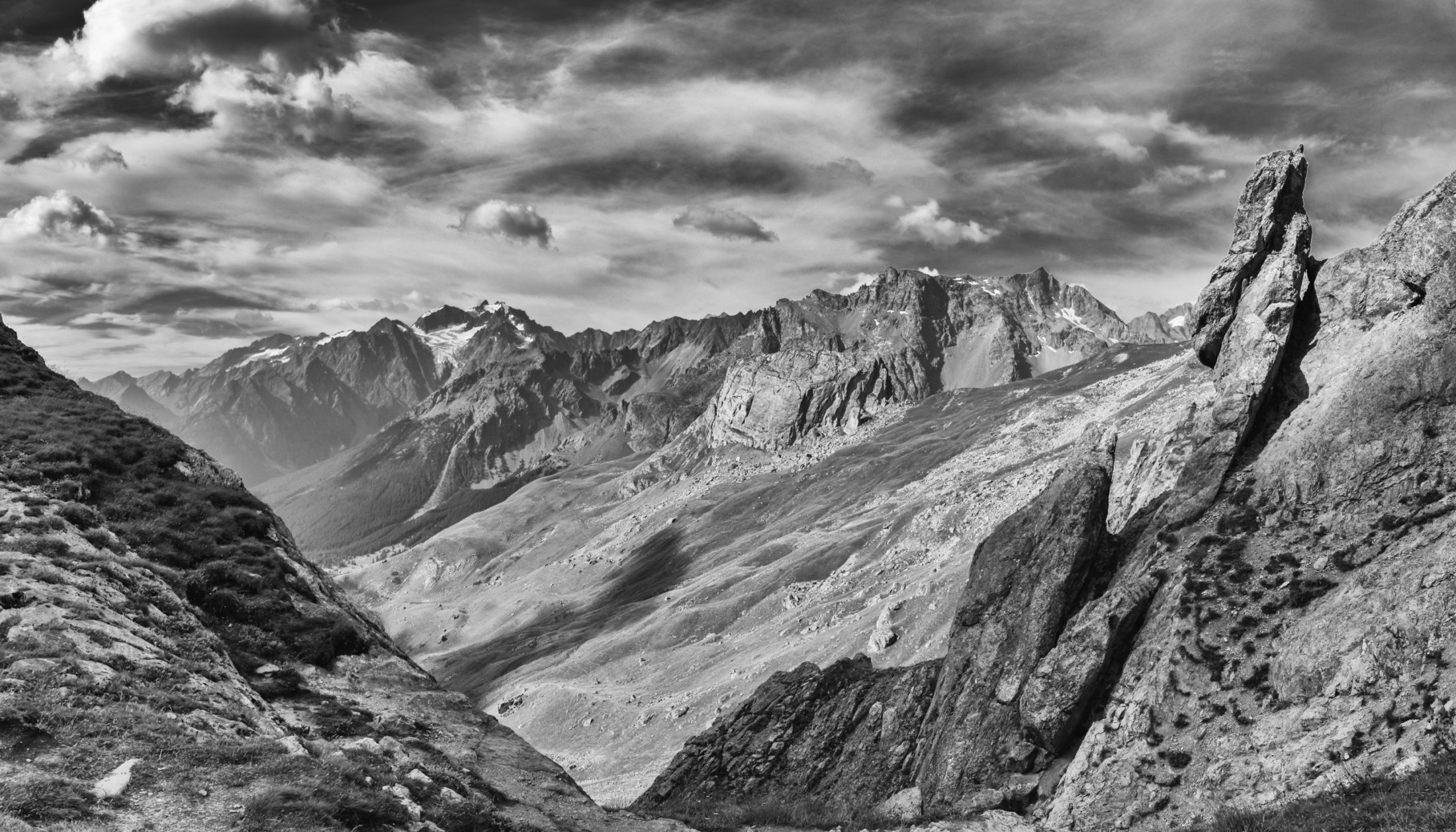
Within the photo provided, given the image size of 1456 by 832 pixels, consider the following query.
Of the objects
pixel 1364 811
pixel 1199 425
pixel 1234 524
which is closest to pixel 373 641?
pixel 1364 811

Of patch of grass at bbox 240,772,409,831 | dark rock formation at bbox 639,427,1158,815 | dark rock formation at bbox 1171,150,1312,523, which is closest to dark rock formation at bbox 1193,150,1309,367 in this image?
dark rock formation at bbox 1171,150,1312,523

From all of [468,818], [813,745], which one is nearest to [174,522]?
[468,818]

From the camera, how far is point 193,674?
18797 mm

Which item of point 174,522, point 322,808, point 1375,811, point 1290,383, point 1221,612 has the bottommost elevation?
point 1375,811

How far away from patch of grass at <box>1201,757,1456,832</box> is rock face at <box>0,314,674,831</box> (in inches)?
683

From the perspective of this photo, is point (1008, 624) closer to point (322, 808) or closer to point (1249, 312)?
point (1249, 312)

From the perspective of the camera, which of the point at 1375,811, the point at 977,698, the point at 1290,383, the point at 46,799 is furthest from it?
the point at 1290,383

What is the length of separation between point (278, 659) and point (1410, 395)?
41.3 m

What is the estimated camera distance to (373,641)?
28.5 meters

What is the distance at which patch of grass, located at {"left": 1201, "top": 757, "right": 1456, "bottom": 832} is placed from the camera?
17172 mm

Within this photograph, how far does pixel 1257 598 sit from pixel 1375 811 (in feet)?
36.3

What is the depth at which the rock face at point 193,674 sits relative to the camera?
1453 cm

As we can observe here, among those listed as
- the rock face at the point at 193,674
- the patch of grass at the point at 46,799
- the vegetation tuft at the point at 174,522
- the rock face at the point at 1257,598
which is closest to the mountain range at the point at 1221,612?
the rock face at the point at 1257,598

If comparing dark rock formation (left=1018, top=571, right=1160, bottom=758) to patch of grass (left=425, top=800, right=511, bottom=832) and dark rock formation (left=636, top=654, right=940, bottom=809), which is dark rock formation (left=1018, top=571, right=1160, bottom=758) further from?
patch of grass (left=425, top=800, right=511, bottom=832)
